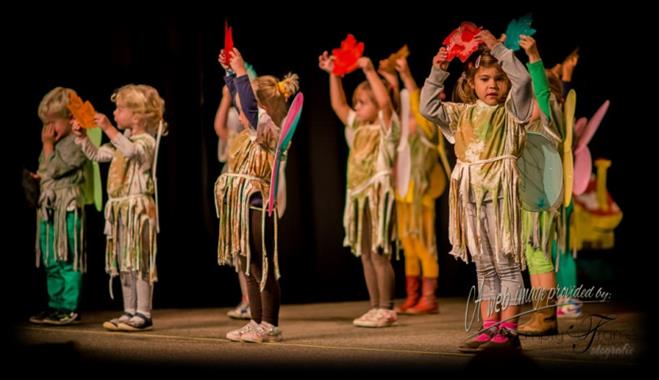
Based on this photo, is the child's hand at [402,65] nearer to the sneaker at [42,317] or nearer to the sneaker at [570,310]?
the sneaker at [570,310]

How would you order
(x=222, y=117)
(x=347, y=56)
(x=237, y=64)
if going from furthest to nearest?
(x=222, y=117) → (x=347, y=56) → (x=237, y=64)

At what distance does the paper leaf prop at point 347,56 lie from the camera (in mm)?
5164

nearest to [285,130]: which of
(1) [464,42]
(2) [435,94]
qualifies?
(2) [435,94]

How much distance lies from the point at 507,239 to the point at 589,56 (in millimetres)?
2790

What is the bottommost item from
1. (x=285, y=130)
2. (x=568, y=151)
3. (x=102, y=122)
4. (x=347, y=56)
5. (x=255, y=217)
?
(x=255, y=217)

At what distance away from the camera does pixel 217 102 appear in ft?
20.5

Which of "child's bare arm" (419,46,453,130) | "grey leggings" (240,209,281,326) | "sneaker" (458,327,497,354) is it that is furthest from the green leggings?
"sneaker" (458,327,497,354)

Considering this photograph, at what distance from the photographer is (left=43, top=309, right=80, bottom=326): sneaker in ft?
17.3

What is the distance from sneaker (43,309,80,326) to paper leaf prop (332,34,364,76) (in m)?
1.99

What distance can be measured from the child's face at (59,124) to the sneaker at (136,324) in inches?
45.8

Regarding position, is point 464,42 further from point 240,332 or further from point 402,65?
point 240,332

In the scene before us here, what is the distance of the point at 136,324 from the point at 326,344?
1.14 metres

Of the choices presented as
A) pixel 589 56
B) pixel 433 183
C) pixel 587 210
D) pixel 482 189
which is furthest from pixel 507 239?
pixel 587 210

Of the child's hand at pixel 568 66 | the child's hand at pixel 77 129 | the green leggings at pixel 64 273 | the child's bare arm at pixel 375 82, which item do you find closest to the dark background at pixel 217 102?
the green leggings at pixel 64 273
